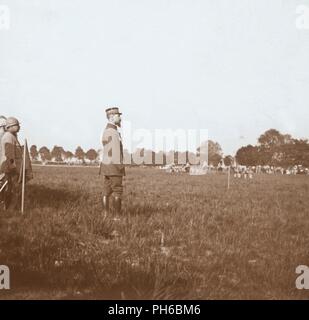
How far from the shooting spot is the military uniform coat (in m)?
5.80

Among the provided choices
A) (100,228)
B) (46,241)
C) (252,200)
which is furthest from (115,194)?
(252,200)

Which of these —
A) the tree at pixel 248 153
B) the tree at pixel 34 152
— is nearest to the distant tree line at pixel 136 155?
the tree at pixel 34 152

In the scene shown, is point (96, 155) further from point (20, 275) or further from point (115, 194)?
point (20, 275)

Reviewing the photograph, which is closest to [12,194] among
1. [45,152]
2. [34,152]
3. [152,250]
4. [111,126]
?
[34,152]

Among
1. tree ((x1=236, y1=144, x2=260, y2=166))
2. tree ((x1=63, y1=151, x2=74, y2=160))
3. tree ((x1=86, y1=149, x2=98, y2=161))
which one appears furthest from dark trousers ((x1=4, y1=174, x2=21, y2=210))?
tree ((x1=236, y1=144, x2=260, y2=166))

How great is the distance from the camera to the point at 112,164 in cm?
609

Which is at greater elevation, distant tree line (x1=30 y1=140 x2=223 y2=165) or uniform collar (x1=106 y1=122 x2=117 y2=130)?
uniform collar (x1=106 y1=122 x2=117 y2=130)

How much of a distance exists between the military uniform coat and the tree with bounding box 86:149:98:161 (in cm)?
22

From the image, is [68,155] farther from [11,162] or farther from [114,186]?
[11,162]

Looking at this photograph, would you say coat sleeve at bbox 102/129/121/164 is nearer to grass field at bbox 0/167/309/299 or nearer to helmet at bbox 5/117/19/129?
grass field at bbox 0/167/309/299

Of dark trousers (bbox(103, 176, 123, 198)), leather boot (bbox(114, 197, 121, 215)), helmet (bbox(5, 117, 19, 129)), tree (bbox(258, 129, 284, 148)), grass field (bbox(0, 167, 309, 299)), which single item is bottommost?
grass field (bbox(0, 167, 309, 299))

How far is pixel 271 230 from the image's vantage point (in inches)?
205

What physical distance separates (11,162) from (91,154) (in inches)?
49.0

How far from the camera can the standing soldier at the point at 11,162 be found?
20.0ft
